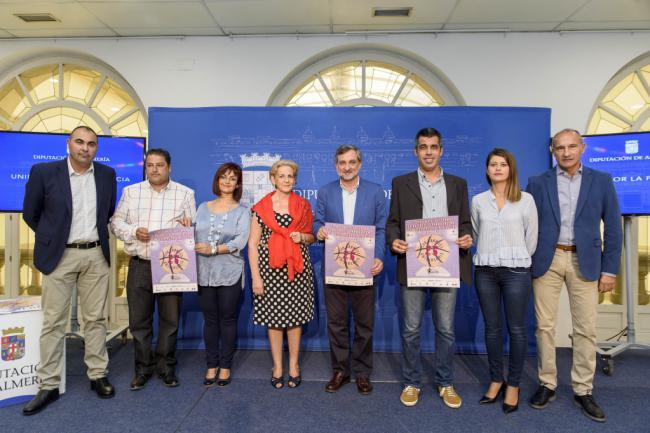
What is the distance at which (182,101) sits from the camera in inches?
165

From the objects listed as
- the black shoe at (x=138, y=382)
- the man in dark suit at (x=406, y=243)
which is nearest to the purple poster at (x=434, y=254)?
the man in dark suit at (x=406, y=243)

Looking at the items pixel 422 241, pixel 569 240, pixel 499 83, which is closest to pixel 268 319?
pixel 422 241

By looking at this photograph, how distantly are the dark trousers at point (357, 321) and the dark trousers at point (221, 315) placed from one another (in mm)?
677

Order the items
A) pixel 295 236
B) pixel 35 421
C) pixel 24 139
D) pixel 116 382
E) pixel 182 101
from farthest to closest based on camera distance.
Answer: pixel 182 101, pixel 24 139, pixel 116 382, pixel 295 236, pixel 35 421

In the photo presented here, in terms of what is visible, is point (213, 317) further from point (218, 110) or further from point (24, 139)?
point (24, 139)

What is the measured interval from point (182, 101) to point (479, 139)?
313 cm

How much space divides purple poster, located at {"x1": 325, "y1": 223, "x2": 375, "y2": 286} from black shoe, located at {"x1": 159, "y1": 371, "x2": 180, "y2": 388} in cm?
145

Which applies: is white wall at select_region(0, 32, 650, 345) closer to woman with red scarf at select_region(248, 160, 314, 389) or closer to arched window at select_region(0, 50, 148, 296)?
arched window at select_region(0, 50, 148, 296)

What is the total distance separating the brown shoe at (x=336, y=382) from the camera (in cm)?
266

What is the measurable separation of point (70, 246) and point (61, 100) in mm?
2893

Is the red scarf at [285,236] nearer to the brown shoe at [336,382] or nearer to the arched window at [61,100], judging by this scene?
the brown shoe at [336,382]

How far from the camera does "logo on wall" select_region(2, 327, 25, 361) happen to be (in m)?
2.52

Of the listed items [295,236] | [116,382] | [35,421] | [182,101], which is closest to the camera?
[35,421]

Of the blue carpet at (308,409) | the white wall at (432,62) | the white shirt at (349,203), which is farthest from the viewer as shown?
the white wall at (432,62)
